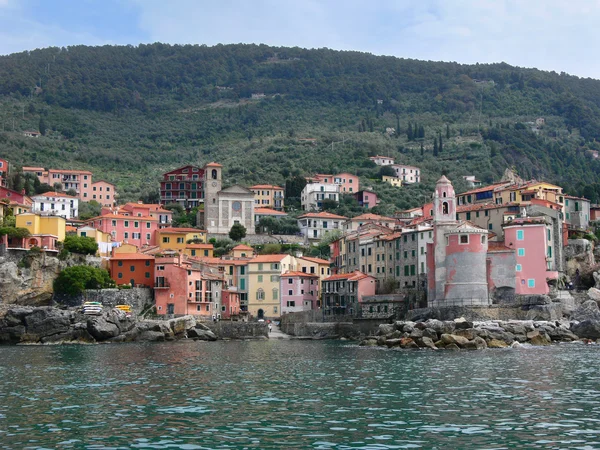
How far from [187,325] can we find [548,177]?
10053cm

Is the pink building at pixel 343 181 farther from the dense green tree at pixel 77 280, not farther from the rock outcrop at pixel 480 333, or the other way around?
the rock outcrop at pixel 480 333

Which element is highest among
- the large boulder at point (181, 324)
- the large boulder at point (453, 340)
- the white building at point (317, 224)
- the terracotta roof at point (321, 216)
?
the terracotta roof at point (321, 216)

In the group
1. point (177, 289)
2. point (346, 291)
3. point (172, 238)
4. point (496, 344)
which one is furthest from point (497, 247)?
point (172, 238)

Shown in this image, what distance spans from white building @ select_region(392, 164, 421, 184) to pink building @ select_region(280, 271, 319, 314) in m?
54.8

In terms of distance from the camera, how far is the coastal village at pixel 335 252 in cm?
6750

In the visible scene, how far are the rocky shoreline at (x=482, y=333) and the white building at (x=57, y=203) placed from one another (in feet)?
174

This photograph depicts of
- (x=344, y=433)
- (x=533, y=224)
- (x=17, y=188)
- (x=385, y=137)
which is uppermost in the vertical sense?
(x=385, y=137)

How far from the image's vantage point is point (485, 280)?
6625cm

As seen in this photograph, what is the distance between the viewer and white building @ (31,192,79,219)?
10244 centimetres

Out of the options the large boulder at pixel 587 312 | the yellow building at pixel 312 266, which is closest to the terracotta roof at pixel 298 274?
the yellow building at pixel 312 266

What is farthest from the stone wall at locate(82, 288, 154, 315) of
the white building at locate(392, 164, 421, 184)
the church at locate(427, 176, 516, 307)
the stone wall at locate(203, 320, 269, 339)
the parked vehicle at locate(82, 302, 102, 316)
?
the white building at locate(392, 164, 421, 184)

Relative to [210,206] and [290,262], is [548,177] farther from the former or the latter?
[290,262]

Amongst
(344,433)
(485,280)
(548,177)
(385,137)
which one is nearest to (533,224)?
(485,280)

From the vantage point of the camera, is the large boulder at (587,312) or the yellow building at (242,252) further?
the yellow building at (242,252)
